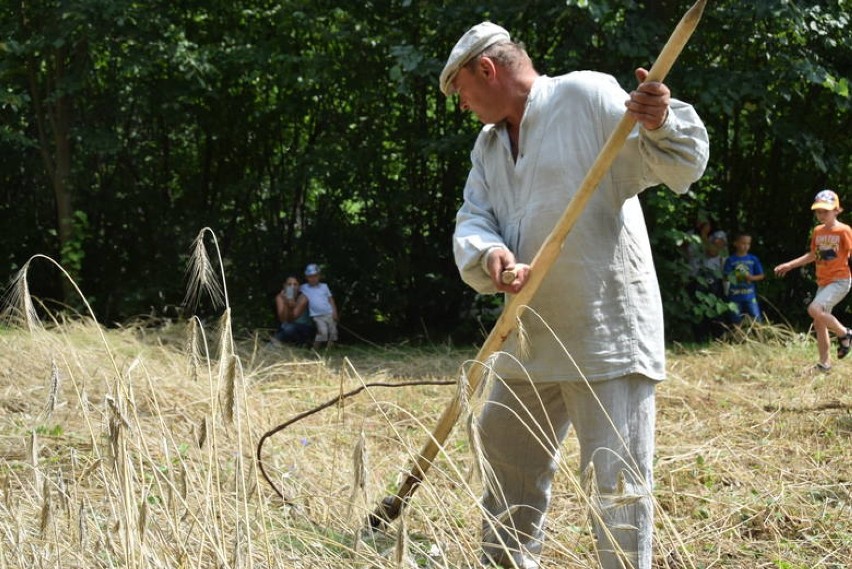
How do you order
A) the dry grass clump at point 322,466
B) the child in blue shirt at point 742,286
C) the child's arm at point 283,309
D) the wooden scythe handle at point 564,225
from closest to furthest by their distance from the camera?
the dry grass clump at point 322,466, the wooden scythe handle at point 564,225, the child in blue shirt at point 742,286, the child's arm at point 283,309

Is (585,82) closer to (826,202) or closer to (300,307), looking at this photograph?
(826,202)

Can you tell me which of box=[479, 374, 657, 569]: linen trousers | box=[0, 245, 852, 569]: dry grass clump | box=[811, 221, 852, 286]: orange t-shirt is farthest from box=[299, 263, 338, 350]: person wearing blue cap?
box=[479, 374, 657, 569]: linen trousers

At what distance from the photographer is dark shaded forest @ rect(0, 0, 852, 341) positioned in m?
9.05

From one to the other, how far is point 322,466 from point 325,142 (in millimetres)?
8083

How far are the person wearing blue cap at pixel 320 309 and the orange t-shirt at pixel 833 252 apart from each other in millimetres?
4566

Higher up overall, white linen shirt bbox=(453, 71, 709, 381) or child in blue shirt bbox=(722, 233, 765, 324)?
white linen shirt bbox=(453, 71, 709, 381)

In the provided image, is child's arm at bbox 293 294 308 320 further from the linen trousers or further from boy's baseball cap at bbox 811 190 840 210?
the linen trousers

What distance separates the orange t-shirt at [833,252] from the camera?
7.35 m

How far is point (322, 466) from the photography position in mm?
4004

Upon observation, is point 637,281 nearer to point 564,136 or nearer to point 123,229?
point 564,136

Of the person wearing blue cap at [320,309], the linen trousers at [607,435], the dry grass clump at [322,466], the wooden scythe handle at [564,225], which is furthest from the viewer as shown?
the person wearing blue cap at [320,309]

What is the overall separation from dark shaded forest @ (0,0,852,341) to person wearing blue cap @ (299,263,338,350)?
1179mm

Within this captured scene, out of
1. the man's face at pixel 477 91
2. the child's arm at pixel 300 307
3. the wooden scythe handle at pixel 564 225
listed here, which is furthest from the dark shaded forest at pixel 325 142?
the wooden scythe handle at pixel 564 225

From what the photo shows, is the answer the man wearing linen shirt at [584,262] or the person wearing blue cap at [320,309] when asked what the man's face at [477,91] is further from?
the person wearing blue cap at [320,309]
